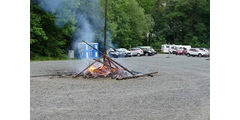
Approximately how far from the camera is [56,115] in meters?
6.13

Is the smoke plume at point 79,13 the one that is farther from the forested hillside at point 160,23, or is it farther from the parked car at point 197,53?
the parked car at point 197,53

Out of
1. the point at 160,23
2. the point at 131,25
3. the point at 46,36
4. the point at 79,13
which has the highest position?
the point at 160,23

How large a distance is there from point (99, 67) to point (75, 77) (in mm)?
1270

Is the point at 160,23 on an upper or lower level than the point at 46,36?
upper

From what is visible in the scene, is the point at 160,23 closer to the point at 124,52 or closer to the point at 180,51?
the point at 180,51

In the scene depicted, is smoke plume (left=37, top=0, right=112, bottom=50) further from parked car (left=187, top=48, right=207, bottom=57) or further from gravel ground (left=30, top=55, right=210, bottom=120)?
parked car (left=187, top=48, right=207, bottom=57)

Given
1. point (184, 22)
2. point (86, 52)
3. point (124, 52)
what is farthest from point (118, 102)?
point (184, 22)

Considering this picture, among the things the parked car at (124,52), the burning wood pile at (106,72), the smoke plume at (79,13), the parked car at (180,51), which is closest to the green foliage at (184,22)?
the parked car at (180,51)

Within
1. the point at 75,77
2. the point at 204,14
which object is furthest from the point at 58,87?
the point at 204,14

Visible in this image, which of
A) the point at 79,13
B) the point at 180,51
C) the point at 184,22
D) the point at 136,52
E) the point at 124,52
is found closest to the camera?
the point at 79,13

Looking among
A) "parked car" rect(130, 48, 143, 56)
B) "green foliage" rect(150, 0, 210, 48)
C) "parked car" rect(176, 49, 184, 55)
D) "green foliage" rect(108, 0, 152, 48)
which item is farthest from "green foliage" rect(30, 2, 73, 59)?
"green foliage" rect(150, 0, 210, 48)

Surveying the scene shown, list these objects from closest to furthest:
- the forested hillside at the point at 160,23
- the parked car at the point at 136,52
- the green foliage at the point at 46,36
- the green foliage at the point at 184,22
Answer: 1. the green foliage at the point at 46,36
2. the parked car at the point at 136,52
3. the forested hillside at the point at 160,23
4. the green foliage at the point at 184,22

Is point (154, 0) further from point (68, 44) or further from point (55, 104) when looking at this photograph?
point (55, 104)

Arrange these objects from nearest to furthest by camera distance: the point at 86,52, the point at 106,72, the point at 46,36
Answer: the point at 106,72
the point at 86,52
the point at 46,36
